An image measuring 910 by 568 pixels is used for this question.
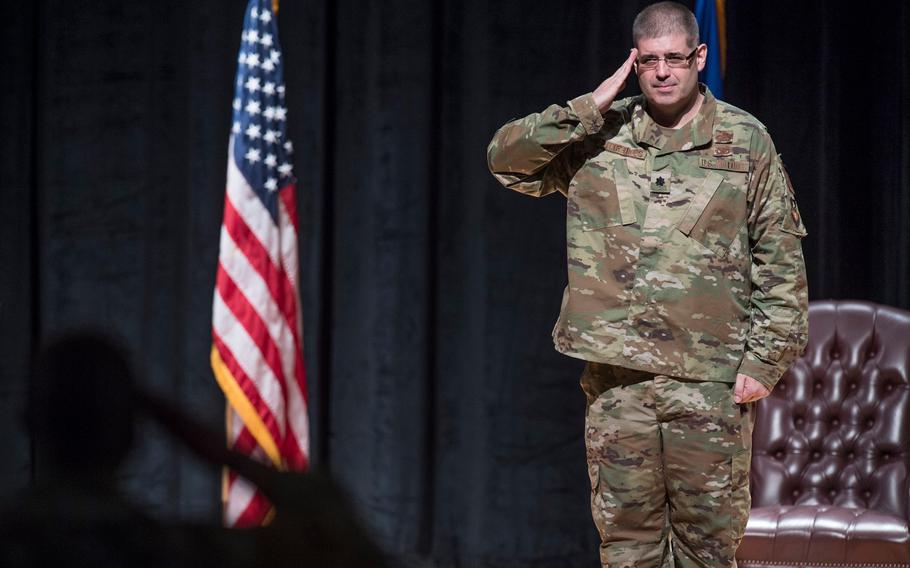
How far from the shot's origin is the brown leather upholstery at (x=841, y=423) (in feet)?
11.5

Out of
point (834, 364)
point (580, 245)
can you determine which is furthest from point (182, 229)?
point (834, 364)

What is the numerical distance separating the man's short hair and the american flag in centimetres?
151

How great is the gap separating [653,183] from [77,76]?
8.33ft

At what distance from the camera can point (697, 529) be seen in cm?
275

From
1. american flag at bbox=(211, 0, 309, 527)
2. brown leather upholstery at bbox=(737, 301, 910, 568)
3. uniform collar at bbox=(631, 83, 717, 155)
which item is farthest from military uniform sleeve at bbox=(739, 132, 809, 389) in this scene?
american flag at bbox=(211, 0, 309, 527)

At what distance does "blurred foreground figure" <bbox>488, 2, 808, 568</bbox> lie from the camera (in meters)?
2.72

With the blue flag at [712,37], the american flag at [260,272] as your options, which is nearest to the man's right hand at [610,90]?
the blue flag at [712,37]

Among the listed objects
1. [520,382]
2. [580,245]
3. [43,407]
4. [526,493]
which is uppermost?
[580,245]

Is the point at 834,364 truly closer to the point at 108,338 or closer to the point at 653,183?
the point at 653,183

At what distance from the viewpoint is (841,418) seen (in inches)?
142

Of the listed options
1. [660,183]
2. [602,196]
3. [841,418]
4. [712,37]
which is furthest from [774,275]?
[712,37]

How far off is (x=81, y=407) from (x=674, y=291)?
2.07 metres

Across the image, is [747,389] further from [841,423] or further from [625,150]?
[841,423]

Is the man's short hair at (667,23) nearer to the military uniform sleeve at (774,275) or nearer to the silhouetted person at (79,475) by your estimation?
the military uniform sleeve at (774,275)
